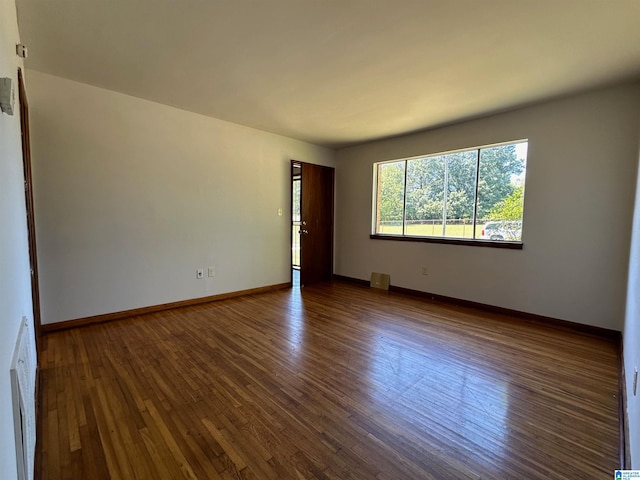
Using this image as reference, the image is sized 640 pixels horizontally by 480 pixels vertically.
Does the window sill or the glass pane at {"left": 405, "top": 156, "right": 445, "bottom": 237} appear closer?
the window sill

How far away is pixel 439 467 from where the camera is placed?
1.36m

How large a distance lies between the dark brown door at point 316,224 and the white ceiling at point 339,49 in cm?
184

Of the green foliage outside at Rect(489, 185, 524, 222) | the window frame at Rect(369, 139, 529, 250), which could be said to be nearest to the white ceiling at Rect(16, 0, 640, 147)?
the window frame at Rect(369, 139, 529, 250)

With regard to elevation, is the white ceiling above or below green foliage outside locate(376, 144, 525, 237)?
above

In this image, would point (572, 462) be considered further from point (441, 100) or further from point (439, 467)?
point (441, 100)

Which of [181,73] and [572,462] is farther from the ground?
[181,73]

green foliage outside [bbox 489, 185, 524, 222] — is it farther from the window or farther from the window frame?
the window frame

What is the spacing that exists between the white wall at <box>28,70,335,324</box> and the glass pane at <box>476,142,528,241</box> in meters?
2.99

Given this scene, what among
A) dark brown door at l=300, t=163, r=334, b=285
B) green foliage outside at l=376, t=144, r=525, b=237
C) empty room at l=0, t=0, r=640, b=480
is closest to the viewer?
empty room at l=0, t=0, r=640, b=480

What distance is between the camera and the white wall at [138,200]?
2.81m

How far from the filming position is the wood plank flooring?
138cm

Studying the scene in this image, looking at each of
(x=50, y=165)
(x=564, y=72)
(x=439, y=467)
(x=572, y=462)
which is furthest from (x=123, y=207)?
(x=564, y=72)

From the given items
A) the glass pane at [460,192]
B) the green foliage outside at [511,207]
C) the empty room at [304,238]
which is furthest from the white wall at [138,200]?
the green foliage outside at [511,207]

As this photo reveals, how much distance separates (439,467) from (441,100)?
3.18 metres
